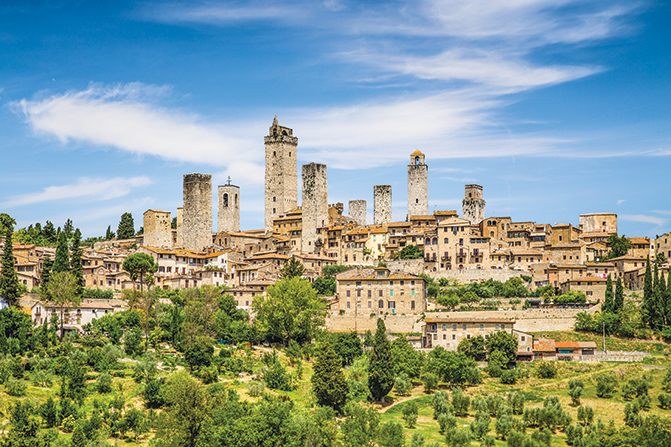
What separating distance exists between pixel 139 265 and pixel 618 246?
171 ft

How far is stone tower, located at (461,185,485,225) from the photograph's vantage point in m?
112

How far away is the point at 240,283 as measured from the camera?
86.7 m

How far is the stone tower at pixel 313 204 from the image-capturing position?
104375 mm

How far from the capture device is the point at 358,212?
381 feet

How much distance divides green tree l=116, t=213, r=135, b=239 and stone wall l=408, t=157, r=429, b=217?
4180 centimetres

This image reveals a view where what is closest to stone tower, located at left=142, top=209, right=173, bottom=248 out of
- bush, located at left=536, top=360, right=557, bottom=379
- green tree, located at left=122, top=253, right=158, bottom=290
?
Answer: green tree, located at left=122, top=253, right=158, bottom=290

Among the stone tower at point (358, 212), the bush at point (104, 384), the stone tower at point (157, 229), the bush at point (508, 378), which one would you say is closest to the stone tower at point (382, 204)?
the stone tower at point (358, 212)

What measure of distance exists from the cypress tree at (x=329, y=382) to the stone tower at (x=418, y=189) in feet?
178

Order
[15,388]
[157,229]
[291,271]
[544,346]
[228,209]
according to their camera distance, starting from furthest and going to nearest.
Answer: [228,209]
[157,229]
[291,271]
[544,346]
[15,388]

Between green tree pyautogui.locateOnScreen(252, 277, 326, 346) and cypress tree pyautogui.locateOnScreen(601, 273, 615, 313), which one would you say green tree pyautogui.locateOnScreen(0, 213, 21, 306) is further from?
cypress tree pyautogui.locateOnScreen(601, 273, 615, 313)

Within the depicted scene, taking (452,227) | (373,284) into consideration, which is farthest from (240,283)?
(452,227)

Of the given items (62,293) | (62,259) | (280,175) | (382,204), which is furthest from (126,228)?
(62,293)

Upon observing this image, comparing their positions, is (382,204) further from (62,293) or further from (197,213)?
(62,293)

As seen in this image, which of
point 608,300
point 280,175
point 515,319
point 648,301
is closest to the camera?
point 515,319
